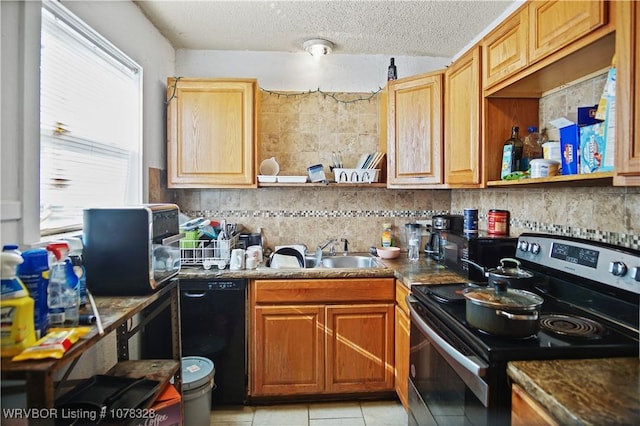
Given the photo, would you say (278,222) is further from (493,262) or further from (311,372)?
(493,262)

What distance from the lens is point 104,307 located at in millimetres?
1312

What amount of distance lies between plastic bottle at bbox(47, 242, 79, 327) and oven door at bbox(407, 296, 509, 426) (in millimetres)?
1239

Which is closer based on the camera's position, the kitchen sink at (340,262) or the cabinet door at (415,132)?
the cabinet door at (415,132)

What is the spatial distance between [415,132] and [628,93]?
4.76 feet

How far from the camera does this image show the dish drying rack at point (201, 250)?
226 cm

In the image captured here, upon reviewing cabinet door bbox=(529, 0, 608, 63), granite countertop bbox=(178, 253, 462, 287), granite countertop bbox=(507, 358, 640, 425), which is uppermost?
cabinet door bbox=(529, 0, 608, 63)

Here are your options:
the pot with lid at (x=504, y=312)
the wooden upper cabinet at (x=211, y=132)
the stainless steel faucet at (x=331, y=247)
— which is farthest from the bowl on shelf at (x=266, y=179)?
the pot with lid at (x=504, y=312)

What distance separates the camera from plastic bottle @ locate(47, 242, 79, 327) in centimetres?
112

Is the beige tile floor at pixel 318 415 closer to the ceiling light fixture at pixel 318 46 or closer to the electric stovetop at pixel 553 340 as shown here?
the electric stovetop at pixel 553 340

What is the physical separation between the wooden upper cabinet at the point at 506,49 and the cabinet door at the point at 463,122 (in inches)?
3.2

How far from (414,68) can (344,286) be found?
1.86 meters

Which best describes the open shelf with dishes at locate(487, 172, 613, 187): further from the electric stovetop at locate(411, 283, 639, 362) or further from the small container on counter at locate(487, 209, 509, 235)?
the electric stovetop at locate(411, 283, 639, 362)

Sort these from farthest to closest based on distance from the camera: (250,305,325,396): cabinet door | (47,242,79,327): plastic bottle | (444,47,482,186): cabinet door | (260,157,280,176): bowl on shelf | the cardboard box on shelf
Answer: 1. (260,157,280,176): bowl on shelf
2. (250,305,325,396): cabinet door
3. (444,47,482,186): cabinet door
4. the cardboard box on shelf
5. (47,242,79,327): plastic bottle

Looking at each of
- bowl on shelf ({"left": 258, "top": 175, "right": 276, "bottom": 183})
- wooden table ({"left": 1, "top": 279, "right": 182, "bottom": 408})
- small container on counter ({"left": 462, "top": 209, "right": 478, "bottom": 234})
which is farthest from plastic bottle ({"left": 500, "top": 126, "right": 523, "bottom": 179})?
wooden table ({"left": 1, "top": 279, "right": 182, "bottom": 408})
